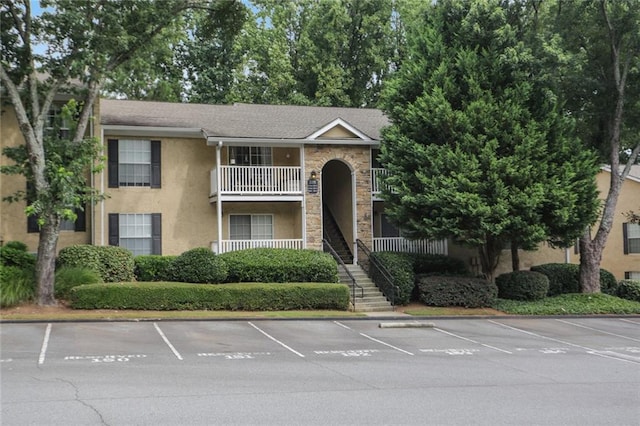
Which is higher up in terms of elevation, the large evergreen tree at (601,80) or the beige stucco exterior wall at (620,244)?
the large evergreen tree at (601,80)

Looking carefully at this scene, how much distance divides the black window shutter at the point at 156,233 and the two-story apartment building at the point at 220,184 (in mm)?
36

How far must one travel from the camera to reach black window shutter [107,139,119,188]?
21.6 metres

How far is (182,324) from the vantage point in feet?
52.4

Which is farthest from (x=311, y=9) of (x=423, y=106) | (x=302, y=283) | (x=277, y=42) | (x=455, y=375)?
(x=455, y=375)

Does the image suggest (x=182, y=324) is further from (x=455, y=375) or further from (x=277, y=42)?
(x=277, y=42)

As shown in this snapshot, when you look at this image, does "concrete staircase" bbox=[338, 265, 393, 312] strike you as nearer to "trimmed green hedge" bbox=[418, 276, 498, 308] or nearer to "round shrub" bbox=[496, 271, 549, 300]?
"trimmed green hedge" bbox=[418, 276, 498, 308]

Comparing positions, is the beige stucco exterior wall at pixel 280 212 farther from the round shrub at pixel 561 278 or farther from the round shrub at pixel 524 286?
the round shrub at pixel 561 278

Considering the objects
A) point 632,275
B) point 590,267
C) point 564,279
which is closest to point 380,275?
point 564,279

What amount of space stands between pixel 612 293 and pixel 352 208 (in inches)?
→ 412

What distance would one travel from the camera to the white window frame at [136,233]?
2162 cm

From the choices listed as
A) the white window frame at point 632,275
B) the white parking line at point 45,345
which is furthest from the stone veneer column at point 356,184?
the white window frame at point 632,275

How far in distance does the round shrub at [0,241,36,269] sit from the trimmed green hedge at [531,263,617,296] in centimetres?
1767

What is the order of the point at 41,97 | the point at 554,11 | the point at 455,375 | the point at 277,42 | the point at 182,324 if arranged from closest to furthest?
the point at 455,375 → the point at 182,324 → the point at 41,97 → the point at 554,11 → the point at 277,42

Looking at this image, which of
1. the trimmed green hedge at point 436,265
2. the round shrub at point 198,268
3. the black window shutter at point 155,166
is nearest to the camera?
the round shrub at point 198,268
